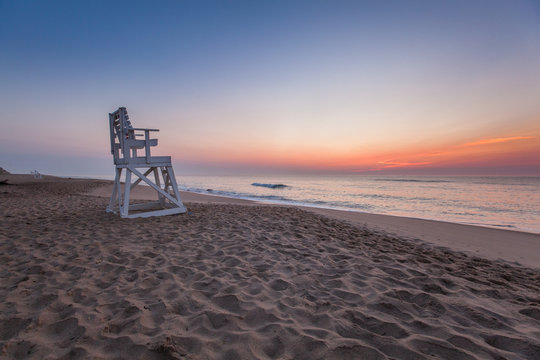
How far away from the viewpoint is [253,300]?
99.0 inches

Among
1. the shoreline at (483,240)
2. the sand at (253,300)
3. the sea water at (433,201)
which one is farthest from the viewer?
the sea water at (433,201)

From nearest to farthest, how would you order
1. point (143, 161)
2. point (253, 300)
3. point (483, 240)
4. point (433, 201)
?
1. point (253, 300)
2. point (483, 240)
3. point (143, 161)
4. point (433, 201)

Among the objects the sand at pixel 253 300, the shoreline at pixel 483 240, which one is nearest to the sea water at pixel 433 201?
the shoreline at pixel 483 240

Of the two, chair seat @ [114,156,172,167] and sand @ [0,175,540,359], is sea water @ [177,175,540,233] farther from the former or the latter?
chair seat @ [114,156,172,167]

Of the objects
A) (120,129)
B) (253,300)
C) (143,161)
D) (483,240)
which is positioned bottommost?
(483,240)

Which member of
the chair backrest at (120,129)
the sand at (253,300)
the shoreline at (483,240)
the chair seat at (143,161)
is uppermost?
the chair backrest at (120,129)

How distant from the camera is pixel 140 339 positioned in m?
1.86

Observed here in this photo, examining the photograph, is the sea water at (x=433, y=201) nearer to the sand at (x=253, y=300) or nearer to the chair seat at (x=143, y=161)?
the sand at (x=253, y=300)

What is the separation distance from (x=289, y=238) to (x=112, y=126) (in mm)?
5907

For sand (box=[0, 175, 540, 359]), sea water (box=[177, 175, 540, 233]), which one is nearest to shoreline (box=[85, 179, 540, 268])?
sand (box=[0, 175, 540, 359])

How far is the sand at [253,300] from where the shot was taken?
183 centimetres

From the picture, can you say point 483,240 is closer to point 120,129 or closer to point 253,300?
point 253,300

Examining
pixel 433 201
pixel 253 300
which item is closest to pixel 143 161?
pixel 253 300

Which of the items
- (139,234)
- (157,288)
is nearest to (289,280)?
(157,288)
